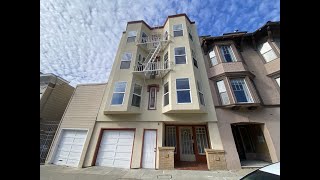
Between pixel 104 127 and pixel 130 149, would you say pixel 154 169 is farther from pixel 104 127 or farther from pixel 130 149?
pixel 104 127

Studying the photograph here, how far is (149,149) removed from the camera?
9.25 m

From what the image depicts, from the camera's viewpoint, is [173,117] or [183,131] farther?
[183,131]

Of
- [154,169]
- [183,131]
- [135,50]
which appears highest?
[135,50]

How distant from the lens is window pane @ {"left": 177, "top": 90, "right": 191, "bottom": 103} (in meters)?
9.41

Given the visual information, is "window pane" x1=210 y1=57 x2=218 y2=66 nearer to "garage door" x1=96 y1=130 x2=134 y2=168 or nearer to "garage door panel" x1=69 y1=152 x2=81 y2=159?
"garage door" x1=96 y1=130 x2=134 y2=168

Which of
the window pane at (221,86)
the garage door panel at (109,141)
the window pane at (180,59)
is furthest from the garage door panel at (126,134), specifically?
the window pane at (221,86)

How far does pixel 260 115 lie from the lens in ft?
30.9

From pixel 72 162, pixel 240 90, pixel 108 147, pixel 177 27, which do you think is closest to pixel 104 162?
pixel 108 147

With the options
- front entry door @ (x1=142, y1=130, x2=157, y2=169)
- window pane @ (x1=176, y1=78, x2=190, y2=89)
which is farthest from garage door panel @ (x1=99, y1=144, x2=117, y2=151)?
window pane @ (x1=176, y1=78, x2=190, y2=89)

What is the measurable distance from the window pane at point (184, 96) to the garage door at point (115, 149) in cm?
404

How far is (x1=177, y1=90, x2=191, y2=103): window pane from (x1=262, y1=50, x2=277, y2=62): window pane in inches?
281
